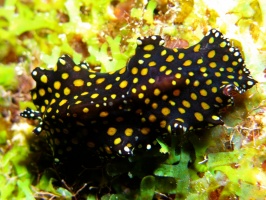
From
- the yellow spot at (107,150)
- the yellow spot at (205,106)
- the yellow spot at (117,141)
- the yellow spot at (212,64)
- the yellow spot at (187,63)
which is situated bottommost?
the yellow spot at (107,150)

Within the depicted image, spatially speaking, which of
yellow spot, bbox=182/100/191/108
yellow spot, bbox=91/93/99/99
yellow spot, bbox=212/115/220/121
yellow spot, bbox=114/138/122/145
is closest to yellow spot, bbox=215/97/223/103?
yellow spot, bbox=212/115/220/121

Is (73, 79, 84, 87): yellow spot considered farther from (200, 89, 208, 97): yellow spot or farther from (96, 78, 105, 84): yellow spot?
(200, 89, 208, 97): yellow spot

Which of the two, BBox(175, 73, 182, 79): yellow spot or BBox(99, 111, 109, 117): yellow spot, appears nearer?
BBox(175, 73, 182, 79): yellow spot

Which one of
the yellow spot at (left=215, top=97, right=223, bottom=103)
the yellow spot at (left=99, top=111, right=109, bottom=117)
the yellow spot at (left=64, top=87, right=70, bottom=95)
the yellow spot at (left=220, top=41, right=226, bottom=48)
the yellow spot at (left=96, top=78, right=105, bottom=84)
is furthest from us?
the yellow spot at (left=64, top=87, right=70, bottom=95)

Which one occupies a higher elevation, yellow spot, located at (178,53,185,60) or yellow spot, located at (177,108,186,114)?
yellow spot, located at (178,53,185,60)

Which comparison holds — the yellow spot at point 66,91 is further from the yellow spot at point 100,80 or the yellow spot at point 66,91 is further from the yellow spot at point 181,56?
the yellow spot at point 181,56

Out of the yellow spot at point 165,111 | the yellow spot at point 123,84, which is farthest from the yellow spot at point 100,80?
the yellow spot at point 165,111

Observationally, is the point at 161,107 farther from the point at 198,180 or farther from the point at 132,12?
the point at 132,12
